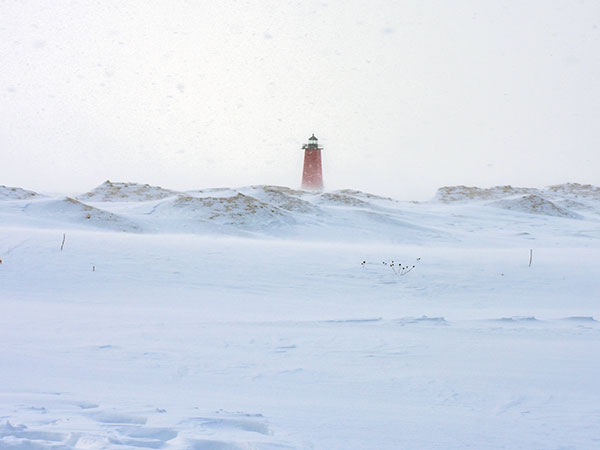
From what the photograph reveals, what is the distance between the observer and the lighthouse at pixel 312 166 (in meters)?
43.9

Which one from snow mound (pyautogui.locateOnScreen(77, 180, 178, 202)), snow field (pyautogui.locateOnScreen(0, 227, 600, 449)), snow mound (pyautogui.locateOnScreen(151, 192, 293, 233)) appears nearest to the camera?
snow field (pyautogui.locateOnScreen(0, 227, 600, 449))

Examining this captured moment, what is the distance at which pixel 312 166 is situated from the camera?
4397cm

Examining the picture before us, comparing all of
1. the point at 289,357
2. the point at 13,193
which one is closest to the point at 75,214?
the point at 13,193

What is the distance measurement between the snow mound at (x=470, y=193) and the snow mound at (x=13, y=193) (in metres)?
23.4

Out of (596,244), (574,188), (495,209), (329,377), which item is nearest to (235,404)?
(329,377)

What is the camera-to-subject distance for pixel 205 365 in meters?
3.45

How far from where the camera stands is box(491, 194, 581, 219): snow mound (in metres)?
24.3

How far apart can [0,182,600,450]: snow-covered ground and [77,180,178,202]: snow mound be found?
17098 mm

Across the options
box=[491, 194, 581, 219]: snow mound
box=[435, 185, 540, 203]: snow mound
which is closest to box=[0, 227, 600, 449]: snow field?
box=[491, 194, 581, 219]: snow mound

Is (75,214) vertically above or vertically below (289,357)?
above

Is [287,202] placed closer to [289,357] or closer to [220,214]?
[220,214]

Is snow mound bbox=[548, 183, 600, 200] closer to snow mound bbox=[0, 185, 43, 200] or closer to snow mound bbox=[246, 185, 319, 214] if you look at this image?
snow mound bbox=[246, 185, 319, 214]

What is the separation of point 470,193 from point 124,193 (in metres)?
22.3

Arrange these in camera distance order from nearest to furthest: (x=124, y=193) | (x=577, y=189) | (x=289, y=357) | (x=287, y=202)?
(x=289, y=357) → (x=287, y=202) → (x=124, y=193) → (x=577, y=189)
